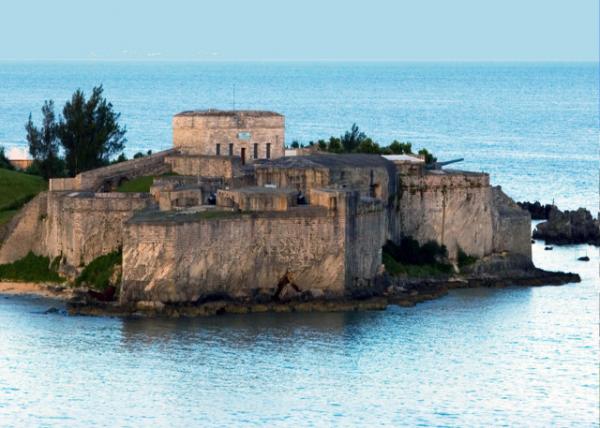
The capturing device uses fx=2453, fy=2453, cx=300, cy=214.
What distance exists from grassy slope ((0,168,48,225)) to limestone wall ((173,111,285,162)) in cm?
477

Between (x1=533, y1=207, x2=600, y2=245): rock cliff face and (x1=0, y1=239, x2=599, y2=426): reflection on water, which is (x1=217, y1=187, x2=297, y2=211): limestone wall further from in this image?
(x1=533, y1=207, x2=600, y2=245): rock cliff face

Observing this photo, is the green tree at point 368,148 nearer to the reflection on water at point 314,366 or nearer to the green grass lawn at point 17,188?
the green grass lawn at point 17,188

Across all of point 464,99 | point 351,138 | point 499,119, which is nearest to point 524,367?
point 351,138

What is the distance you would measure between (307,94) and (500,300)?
457 feet

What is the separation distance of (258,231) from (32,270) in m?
7.04

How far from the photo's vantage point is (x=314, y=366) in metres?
52.0

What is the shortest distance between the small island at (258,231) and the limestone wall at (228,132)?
0.03 m

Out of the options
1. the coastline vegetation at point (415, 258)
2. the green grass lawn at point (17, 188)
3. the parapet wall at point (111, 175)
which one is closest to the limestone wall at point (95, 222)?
the parapet wall at point (111, 175)

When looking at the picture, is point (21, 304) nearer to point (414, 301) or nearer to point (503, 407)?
point (414, 301)

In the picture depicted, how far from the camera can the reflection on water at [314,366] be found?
47.2 meters

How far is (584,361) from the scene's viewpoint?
51375mm

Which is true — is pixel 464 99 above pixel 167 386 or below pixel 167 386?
above

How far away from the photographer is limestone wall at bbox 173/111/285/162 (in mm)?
70000

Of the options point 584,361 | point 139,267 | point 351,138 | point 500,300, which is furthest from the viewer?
point 351,138
